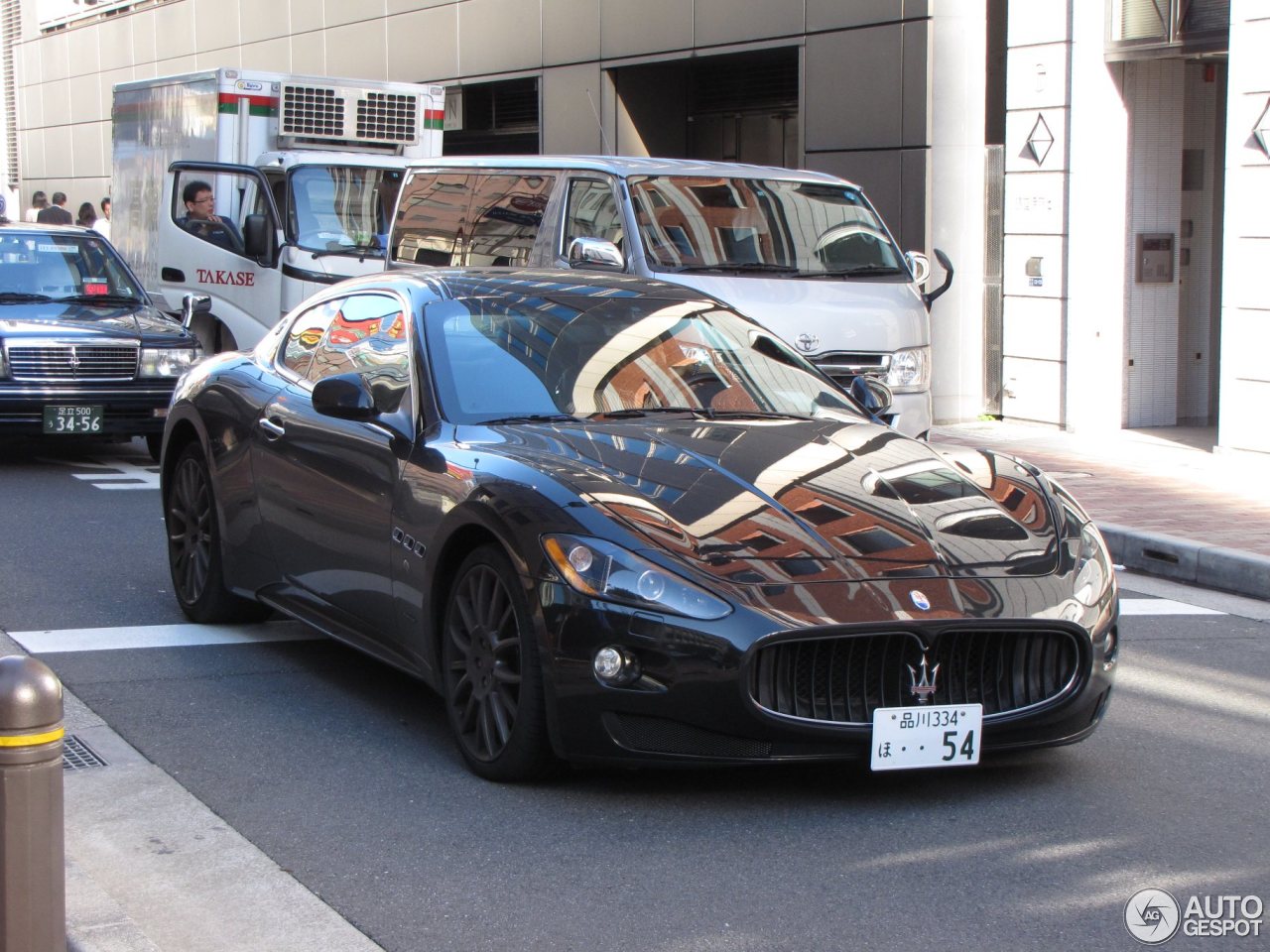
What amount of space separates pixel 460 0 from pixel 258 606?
16295mm

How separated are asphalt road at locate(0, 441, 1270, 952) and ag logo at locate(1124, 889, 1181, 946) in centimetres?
4

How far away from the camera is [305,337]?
275 inches

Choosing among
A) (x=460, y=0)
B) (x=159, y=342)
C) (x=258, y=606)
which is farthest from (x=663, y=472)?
(x=460, y=0)

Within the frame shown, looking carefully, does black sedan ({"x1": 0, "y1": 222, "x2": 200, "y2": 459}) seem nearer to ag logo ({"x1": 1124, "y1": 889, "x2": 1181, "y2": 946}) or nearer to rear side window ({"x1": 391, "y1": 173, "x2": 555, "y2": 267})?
rear side window ({"x1": 391, "y1": 173, "x2": 555, "y2": 267})

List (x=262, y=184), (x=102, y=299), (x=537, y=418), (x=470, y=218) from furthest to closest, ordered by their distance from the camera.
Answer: (x=262, y=184)
(x=102, y=299)
(x=470, y=218)
(x=537, y=418)

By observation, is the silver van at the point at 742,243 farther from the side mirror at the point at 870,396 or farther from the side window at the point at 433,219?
the side mirror at the point at 870,396

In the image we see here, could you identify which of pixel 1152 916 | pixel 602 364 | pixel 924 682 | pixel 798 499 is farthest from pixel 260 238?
pixel 1152 916

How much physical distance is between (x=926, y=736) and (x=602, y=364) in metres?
1.91

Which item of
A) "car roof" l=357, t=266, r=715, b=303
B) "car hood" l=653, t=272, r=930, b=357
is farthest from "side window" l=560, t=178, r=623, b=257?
"car roof" l=357, t=266, r=715, b=303

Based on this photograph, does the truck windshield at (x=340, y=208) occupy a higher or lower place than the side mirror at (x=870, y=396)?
higher

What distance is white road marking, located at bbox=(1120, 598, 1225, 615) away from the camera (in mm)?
8258

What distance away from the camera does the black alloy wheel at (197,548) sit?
23.9 feet

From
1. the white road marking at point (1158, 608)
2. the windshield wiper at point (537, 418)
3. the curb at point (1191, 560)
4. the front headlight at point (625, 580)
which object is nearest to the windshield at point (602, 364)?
the windshield wiper at point (537, 418)

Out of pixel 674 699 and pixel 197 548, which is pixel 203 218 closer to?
pixel 197 548
